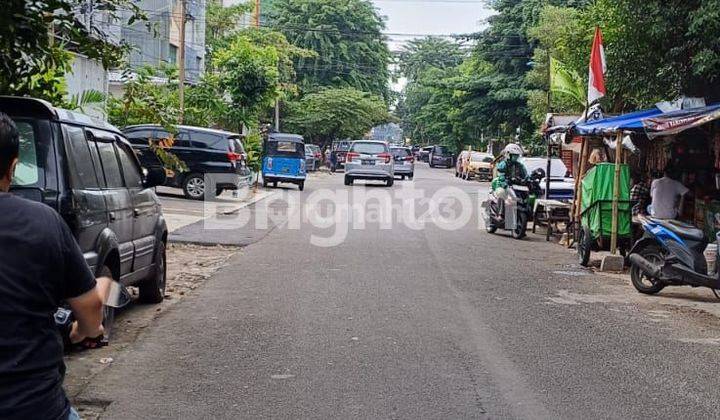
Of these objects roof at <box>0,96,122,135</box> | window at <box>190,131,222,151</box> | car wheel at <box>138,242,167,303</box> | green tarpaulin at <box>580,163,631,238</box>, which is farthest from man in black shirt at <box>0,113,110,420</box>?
window at <box>190,131,222,151</box>

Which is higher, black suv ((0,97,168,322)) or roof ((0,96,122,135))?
roof ((0,96,122,135))

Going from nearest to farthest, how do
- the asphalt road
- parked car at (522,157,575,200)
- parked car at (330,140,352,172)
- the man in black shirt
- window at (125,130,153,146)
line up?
the man in black shirt → the asphalt road → parked car at (522,157,575,200) → window at (125,130,153,146) → parked car at (330,140,352,172)

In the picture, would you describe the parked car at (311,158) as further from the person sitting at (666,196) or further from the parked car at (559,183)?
the person sitting at (666,196)

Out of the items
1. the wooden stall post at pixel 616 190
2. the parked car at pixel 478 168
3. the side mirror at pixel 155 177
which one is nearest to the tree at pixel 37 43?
the side mirror at pixel 155 177

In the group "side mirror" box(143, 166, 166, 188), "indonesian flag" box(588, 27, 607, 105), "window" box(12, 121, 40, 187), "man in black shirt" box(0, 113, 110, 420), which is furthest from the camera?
"indonesian flag" box(588, 27, 607, 105)

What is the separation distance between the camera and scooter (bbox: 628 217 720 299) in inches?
397

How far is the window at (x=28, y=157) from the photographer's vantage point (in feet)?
20.0

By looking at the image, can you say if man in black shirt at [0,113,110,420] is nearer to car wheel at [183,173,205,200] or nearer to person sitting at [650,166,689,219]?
person sitting at [650,166,689,219]

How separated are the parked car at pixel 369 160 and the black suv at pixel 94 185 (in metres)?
24.3

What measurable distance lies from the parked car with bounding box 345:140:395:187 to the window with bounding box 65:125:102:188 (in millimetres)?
26394

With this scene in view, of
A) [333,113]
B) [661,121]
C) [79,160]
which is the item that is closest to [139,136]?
[661,121]

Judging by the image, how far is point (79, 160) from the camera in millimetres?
6738

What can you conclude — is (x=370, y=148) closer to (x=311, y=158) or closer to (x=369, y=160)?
(x=369, y=160)

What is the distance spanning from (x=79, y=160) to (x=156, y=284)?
282 cm
